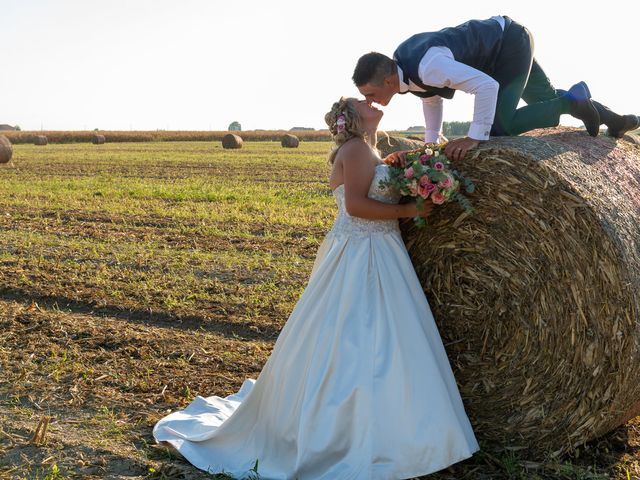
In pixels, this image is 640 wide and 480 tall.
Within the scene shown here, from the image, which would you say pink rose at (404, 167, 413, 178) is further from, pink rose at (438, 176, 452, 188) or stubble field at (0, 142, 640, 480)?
stubble field at (0, 142, 640, 480)

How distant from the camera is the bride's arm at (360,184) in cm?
447

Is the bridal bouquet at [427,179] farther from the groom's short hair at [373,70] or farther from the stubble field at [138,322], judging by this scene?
the stubble field at [138,322]

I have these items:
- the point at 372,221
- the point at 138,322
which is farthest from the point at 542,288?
the point at 138,322

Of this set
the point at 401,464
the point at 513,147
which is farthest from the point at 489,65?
the point at 401,464

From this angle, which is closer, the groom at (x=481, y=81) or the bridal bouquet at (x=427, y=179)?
the bridal bouquet at (x=427, y=179)

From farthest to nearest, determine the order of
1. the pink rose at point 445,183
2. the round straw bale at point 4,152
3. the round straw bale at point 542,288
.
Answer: the round straw bale at point 4,152 < the pink rose at point 445,183 < the round straw bale at point 542,288

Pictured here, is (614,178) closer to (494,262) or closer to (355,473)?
(494,262)

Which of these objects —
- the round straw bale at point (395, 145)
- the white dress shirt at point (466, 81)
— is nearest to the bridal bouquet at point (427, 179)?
the white dress shirt at point (466, 81)

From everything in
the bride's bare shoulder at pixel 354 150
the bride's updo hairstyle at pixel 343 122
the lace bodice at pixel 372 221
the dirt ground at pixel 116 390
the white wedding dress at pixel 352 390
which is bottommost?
the dirt ground at pixel 116 390

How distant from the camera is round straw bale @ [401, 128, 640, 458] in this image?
4.14 m

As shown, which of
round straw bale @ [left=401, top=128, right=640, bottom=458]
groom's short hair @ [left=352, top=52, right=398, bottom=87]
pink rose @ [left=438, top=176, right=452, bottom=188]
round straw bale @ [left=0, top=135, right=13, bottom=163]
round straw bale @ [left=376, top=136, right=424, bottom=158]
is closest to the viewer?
round straw bale @ [left=401, top=128, right=640, bottom=458]

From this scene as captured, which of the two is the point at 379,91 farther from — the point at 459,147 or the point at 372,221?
the point at 372,221

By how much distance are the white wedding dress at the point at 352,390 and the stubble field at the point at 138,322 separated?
1.05 feet

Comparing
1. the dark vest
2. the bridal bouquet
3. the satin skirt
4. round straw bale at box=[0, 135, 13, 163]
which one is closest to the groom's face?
the dark vest
